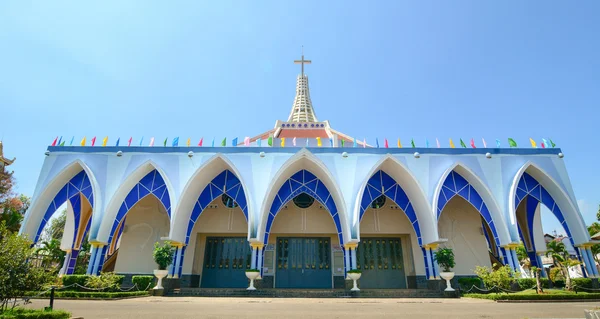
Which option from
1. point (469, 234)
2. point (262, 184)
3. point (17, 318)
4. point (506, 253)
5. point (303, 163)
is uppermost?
point (303, 163)

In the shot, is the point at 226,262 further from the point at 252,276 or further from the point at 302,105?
the point at 302,105

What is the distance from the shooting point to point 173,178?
17328mm

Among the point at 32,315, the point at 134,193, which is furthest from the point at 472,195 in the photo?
the point at 134,193

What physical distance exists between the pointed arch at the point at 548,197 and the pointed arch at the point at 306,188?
883 cm

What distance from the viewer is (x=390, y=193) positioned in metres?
18.3

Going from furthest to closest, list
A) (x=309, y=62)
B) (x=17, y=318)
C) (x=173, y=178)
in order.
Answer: (x=309, y=62), (x=173, y=178), (x=17, y=318)

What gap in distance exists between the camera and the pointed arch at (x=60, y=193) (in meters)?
17.0

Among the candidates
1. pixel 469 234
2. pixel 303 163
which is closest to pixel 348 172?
pixel 303 163

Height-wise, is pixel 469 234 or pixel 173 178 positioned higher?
pixel 173 178

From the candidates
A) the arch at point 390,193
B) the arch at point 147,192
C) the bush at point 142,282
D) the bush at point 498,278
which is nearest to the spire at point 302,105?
the arch at point 390,193

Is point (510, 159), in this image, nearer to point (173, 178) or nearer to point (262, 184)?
point (262, 184)

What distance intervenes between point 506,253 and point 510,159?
5169 mm

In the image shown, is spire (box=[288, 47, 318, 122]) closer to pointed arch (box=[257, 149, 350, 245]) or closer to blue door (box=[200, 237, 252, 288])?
pointed arch (box=[257, 149, 350, 245])

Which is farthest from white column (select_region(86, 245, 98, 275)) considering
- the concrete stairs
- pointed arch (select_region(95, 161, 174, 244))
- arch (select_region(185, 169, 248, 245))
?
the concrete stairs
